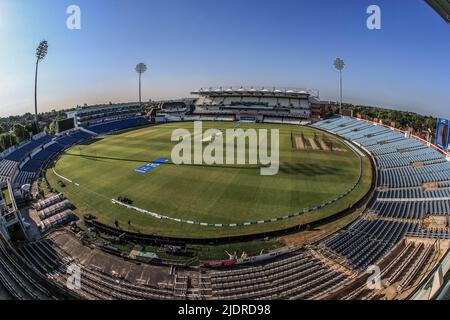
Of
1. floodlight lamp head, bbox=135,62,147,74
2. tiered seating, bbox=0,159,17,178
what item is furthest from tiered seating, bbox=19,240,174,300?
floodlight lamp head, bbox=135,62,147,74

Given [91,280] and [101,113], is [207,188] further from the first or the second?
[101,113]

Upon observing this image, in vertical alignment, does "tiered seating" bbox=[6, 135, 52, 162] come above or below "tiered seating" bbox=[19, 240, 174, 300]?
above

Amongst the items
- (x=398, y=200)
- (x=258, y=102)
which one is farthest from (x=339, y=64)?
(x=398, y=200)

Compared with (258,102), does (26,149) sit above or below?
below

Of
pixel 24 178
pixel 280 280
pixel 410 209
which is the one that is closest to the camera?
pixel 280 280

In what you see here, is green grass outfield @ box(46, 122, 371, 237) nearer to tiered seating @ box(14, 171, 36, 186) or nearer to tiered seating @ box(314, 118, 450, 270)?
tiered seating @ box(14, 171, 36, 186)

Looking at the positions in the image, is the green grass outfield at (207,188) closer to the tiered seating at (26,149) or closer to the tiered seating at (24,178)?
the tiered seating at (24,178)

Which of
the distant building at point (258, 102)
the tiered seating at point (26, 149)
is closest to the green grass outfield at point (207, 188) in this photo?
the tiered seating at point (26, 149)
